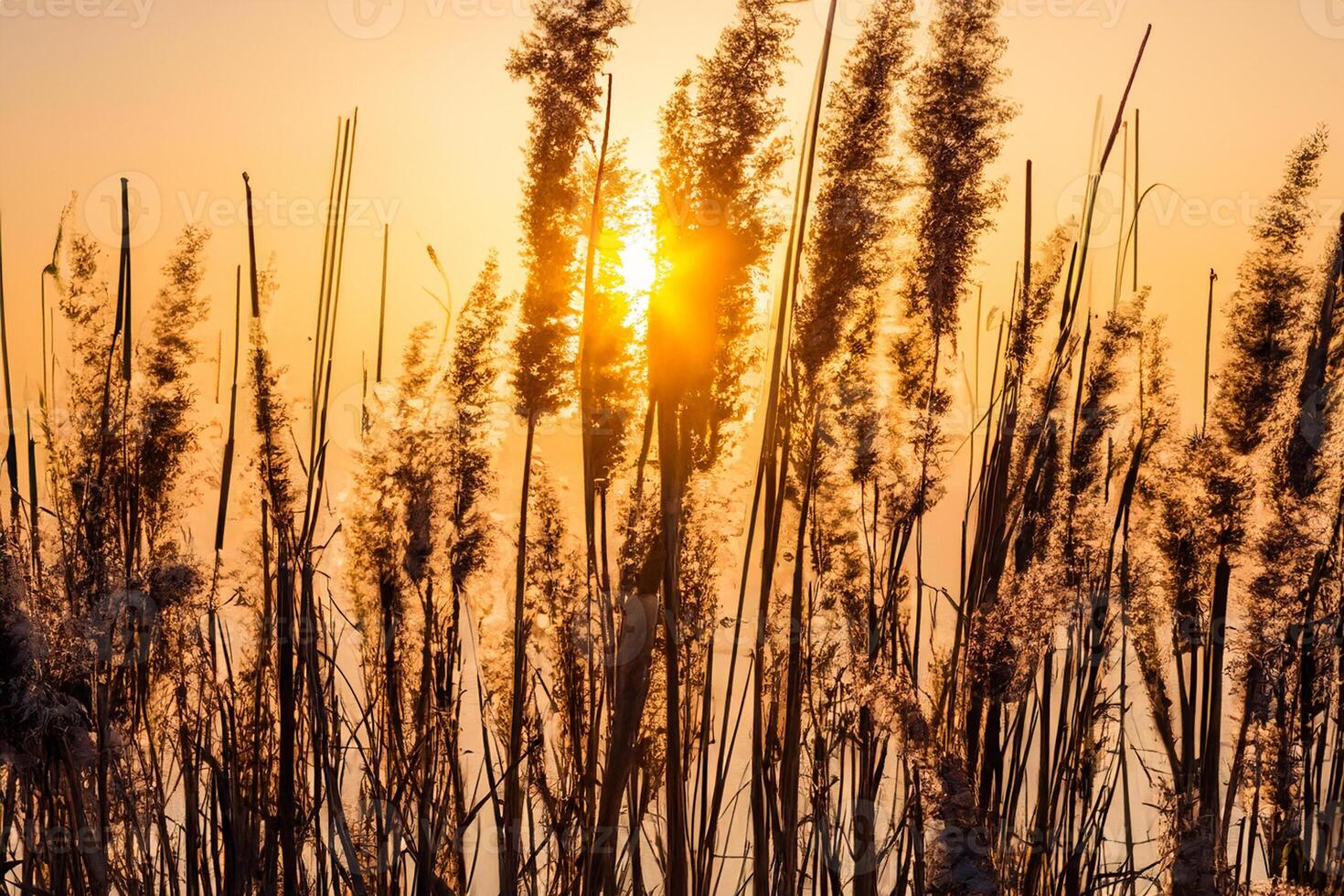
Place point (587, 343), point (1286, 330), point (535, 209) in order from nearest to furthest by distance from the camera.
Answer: point (587, 343), point (535, 209), point (1286, 330)

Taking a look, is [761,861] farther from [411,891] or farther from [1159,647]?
[1159,647]

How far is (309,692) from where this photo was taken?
1.68 m

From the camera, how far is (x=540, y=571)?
191 centimetres

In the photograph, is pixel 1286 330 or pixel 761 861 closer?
pixel 761 861

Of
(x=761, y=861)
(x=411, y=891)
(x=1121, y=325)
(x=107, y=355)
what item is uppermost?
(x=1121, y=325)

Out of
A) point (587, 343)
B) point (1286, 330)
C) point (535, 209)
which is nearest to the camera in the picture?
point (587, 343)

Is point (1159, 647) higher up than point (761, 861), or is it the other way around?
point (1159, 647)

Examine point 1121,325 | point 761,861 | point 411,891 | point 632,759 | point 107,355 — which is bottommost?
point 411,891

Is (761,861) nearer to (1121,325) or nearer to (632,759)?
(632,759)

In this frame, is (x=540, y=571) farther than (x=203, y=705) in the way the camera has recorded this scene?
Yes

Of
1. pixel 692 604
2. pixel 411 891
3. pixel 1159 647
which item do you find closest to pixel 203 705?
pixel 411 891

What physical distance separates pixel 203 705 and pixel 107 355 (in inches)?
24.2

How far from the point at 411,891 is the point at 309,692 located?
44cm

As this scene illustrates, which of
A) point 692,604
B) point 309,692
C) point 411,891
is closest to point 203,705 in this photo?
point 309,692
